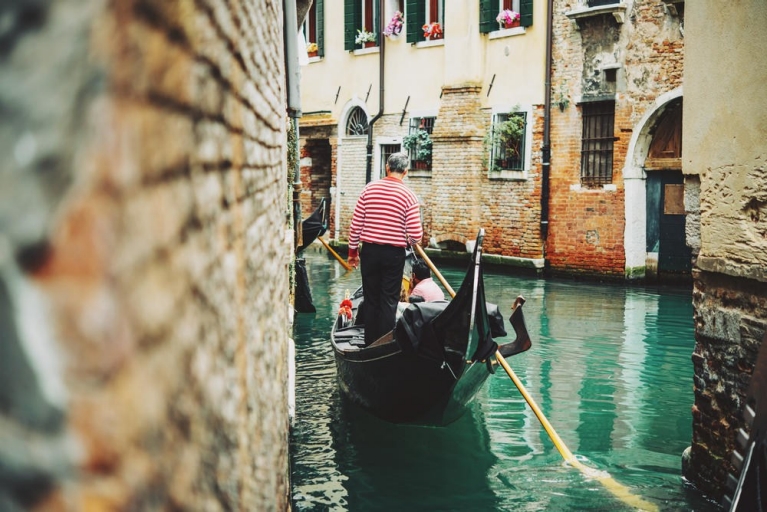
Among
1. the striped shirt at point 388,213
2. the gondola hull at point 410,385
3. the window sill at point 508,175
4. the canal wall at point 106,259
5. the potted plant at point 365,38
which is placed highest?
the potted plant at point 365,38

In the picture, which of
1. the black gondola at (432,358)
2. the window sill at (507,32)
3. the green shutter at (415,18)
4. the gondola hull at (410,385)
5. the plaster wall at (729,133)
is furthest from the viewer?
the green shutter at (415,18)

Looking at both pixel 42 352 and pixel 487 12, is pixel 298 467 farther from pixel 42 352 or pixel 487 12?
pixel 487 12

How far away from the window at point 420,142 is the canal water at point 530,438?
5.27 meters

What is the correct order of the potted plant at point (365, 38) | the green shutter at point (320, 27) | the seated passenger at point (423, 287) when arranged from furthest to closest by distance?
the green shutter at point (320, 27) → the potted plant at point (365, 38) → the seated passenger at point (423, 287)

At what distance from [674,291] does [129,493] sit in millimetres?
9910

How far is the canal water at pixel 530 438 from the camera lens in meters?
3.84

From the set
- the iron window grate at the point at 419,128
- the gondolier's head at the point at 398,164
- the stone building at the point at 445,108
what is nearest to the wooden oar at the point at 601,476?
the gondolier's head at the point at 398,164

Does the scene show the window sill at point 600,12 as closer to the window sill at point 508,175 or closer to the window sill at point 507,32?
the window sill at point 507,32

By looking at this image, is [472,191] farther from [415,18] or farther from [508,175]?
[415,18]

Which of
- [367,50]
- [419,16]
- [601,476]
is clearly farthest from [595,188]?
[601,476]

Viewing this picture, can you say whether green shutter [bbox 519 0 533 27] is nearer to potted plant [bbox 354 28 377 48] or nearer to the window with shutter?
the window with shutter

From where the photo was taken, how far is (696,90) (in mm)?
Answer: 3262

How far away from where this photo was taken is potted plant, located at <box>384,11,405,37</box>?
12555 millimetres

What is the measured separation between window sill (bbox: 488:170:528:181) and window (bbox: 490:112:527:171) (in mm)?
53
